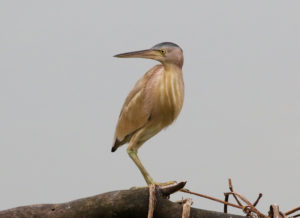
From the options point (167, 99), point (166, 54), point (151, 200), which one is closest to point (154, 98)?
point (167, 99)

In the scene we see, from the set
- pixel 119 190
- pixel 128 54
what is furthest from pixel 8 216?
pixel 128 54

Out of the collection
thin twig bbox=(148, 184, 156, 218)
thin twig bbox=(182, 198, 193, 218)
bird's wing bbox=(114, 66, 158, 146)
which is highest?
bird's wing bbox=(114, 66, 158, 146)

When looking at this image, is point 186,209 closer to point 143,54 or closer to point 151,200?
point 151,200

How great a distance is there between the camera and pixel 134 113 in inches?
66.9

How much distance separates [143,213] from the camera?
1339 millimetres

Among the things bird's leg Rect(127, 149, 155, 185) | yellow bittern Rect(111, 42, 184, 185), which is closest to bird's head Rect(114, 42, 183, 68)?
yellow bittern Rect(111, 42, 184, 185)

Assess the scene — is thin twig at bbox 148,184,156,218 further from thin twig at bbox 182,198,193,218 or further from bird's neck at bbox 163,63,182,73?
bird's neck at bbox 163,63,182,73

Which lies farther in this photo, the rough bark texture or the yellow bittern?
the yellow bittern

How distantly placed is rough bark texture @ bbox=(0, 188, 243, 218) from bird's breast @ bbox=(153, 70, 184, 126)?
35 centimetres

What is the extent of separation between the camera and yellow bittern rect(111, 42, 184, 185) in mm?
1628

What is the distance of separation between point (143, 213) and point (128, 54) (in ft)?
2.04

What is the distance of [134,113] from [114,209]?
0.46m

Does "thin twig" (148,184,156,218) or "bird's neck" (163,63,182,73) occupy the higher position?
"bird's neck" (163,63,182,73)

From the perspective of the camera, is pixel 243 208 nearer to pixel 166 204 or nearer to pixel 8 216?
pixel 166 204
